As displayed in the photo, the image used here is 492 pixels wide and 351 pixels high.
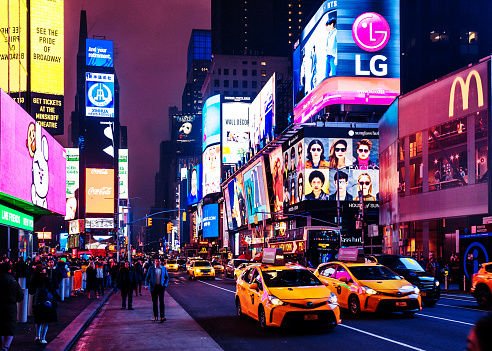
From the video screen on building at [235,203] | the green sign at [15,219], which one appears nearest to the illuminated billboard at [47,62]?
the green sign at [15,219]

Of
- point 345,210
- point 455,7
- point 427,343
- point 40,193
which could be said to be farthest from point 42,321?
point 455,7

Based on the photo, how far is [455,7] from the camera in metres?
78.5

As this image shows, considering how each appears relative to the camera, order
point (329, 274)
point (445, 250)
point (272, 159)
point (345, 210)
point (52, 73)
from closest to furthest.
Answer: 1. point (329, 274)
2. point (52, 73)
3. point (445, 250)
4. point (345, 210)
5. point (272, 159)

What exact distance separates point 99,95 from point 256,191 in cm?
5004

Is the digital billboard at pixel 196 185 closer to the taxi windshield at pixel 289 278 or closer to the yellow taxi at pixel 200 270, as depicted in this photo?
the yellow taxi at pixel 200 270

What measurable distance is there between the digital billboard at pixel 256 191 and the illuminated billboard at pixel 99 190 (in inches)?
1515

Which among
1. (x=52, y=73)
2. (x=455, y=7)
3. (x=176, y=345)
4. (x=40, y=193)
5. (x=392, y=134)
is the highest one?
(x=455, y=7)

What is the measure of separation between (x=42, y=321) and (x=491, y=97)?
109ft

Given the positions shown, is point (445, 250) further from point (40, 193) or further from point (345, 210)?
point (40, 193)

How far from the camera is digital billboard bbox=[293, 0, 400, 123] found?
252 ft

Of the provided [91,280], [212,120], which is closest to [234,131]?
[212,120]

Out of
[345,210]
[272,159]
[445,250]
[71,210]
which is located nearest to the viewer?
[445,250]

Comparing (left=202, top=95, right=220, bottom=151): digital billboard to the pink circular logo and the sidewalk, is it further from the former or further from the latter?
the sidewalk

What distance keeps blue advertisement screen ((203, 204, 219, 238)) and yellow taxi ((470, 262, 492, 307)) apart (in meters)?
133
